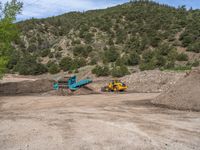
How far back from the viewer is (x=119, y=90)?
89.8 feet

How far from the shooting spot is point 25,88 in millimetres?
29859

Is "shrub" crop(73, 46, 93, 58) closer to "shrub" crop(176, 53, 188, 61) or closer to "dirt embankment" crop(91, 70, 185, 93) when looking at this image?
"shrub" crop(176, 53, 188, 61)

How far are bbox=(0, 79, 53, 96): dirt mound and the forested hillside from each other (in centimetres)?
1001

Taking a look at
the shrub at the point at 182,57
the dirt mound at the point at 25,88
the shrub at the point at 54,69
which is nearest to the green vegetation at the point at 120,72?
the shrub at the point at 182,57

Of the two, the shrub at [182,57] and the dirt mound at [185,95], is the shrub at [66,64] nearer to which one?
the shrub at [182,57]

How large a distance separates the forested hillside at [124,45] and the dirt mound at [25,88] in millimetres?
10013

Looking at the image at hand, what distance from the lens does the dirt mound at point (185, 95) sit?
17.5 meters

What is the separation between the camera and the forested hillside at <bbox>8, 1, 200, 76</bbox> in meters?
44.1

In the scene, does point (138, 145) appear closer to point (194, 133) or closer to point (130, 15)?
point (194, 133)

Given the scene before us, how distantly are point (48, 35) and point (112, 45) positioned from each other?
103ft

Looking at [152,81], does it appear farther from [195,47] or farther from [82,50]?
[82,50]

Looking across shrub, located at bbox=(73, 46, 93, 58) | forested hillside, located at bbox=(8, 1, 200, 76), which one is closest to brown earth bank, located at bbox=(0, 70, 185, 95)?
A: forested hillside, located at bbox=(8, 1, 200, 76)

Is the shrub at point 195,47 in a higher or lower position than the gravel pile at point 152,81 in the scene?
higher

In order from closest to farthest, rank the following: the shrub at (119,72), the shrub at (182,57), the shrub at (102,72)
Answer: the shrub at (119,72)
the shrub at (102,72)
the shrub at (182,57)
